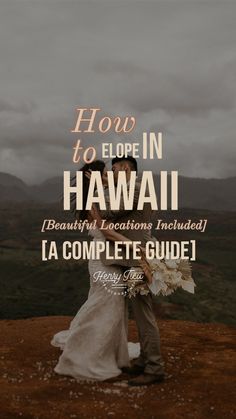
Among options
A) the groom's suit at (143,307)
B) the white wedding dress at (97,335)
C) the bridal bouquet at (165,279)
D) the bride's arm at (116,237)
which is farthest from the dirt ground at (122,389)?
the bride's arm at (116,237)

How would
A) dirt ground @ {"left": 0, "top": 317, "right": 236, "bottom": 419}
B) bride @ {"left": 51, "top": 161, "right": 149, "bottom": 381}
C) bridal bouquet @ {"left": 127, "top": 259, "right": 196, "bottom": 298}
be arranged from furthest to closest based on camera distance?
bride @ {"left": 51, "top": 161, "right": 149, "bottom": 381}, bridal bouquet @ {"left": 127, "top": 259, "right": 196, "bottom": 298}, dirt ground @ {"left": 0, "top": 317, "right": 236, "bottom": 419}

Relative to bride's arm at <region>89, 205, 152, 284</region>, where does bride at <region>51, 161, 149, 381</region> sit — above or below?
below

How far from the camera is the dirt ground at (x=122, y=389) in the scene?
5.57 meters

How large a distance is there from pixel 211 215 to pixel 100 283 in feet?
458

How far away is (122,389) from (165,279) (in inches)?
52.6

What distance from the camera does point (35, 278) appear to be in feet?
193

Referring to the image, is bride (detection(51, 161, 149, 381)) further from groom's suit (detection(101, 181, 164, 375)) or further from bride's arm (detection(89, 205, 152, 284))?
groom's suit (detection(101, 181, 164, 375))

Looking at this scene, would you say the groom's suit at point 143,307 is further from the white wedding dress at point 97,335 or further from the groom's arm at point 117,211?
the white wedding dress at point 97,335

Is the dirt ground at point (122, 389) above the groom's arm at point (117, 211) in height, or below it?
below

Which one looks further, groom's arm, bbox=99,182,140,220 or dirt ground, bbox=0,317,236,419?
groom's arm, bbox=99,182,140,220

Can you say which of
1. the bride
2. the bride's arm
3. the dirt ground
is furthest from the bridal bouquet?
the dirt ground

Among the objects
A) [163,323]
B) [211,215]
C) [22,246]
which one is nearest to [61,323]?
[163,323]

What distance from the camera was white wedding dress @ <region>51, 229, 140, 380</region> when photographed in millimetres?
6711

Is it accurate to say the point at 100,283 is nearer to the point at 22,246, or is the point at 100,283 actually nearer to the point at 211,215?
the point at 22,246
